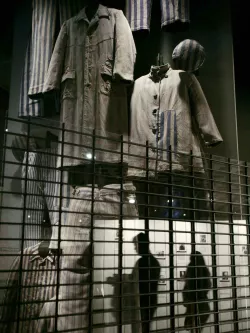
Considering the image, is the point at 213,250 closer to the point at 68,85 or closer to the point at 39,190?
the point at 39,190

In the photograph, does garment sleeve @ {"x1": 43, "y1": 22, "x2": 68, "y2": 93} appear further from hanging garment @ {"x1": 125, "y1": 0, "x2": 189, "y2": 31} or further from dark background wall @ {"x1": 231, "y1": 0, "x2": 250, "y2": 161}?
dark background wall @ {"x1": 231, "y1": 0, "x2": 250, "y2": 161}

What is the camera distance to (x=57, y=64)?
2098mm

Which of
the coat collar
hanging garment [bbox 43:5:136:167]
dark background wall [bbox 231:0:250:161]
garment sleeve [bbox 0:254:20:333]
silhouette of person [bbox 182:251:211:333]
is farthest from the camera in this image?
dark background wall [bbox 231:0:250:161]

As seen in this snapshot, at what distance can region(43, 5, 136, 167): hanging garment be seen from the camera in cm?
204

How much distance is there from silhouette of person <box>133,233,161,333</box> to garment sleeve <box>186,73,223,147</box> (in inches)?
29.1

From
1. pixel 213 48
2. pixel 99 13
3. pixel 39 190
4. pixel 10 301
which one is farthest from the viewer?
pixel 213 48

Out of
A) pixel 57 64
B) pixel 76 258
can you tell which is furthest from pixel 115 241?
pixel 57 64

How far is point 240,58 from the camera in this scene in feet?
8.79

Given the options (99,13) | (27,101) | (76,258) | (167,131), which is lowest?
(76,258)

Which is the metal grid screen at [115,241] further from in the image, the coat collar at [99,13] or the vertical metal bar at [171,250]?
the coat collar at [99,13]

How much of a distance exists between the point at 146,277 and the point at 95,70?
3.53 feet

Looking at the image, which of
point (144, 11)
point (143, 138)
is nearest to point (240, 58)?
point (144, 11)

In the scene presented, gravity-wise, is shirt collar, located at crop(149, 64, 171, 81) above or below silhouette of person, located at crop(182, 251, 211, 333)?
above

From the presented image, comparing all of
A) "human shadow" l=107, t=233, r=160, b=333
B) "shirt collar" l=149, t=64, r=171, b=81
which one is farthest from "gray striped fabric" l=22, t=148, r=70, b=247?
"shirt collar" l=149, t=64, r=171, b=81
